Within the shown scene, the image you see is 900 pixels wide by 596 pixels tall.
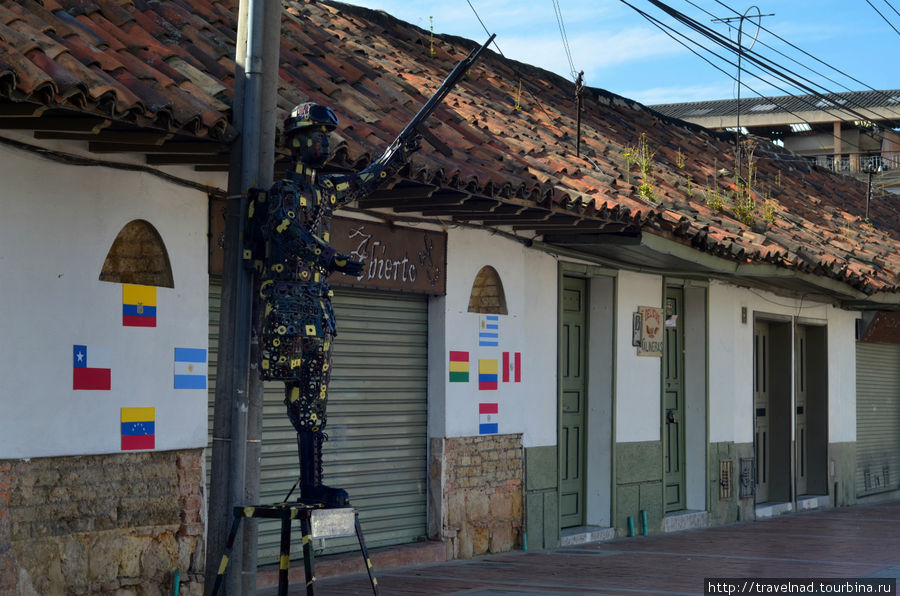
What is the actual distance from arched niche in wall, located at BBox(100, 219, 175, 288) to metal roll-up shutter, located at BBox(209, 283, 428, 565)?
1514 millimetres

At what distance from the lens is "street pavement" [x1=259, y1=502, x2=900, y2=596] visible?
29.2 feet

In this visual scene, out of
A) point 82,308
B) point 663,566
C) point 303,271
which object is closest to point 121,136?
point 82,308

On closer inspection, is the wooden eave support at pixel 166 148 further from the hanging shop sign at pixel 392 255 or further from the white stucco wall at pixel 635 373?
the white stucco wall at pixel 635 373

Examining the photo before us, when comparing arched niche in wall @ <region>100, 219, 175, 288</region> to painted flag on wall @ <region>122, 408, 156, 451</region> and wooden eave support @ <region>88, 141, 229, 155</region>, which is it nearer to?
wooden eave support @ <region>88, 141, 229, 155</region>

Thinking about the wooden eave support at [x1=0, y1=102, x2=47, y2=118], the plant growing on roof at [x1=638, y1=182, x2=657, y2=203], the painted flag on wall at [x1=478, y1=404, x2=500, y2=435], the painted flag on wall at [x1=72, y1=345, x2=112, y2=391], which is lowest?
the painted flag on wall at [x1=478, y1=404, x2=500, y2=435]

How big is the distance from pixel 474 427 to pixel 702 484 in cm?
453

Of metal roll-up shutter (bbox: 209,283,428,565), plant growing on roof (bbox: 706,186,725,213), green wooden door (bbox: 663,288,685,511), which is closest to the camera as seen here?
metal roll-up shutter (bbox: 209,283,428,565)

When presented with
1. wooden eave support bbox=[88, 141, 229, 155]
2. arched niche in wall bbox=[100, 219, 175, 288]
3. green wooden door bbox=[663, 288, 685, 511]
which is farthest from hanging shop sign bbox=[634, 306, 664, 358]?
wooden eave support bbox=[88, 141, 229, 155]

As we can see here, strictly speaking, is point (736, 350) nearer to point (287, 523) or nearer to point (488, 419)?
point (488, 419)

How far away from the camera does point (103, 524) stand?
24.0 ft

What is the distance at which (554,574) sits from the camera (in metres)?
9.85

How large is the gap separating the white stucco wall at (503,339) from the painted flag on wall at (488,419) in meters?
0.04

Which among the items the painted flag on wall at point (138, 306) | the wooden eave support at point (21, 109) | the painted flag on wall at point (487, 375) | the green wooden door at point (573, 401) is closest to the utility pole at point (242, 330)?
the wooden eave support at point (21, 109)

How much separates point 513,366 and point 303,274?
4978 millimetres
